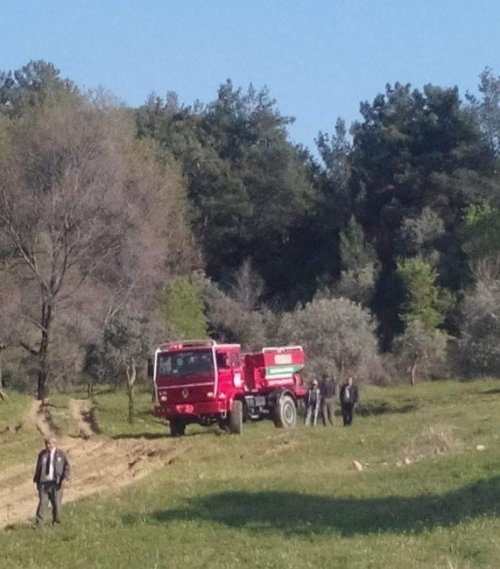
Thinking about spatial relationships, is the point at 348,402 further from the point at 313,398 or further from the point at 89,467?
the point at 89,467

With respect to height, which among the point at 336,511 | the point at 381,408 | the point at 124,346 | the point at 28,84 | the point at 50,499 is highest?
the point at 28,84

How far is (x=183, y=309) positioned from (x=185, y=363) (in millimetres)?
23749

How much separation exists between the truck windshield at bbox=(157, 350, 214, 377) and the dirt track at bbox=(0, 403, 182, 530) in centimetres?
200

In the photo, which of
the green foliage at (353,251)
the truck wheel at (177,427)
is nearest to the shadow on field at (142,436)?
the truck wheel at (177,427)

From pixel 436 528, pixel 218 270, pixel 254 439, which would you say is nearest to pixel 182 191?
pixel 218 270

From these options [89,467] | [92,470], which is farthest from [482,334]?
[92,470]

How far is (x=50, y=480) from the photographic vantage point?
850 inches

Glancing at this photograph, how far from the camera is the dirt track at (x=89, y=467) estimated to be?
25.5 meters

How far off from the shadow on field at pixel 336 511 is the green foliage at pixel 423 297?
46871mm

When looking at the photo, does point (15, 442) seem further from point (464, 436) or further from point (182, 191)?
point (182, 191)

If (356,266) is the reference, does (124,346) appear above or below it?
below

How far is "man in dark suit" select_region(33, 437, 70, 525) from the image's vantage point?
21.5 m

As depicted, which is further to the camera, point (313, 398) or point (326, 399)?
point (313, 398)

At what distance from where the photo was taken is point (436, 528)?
18.8 m
